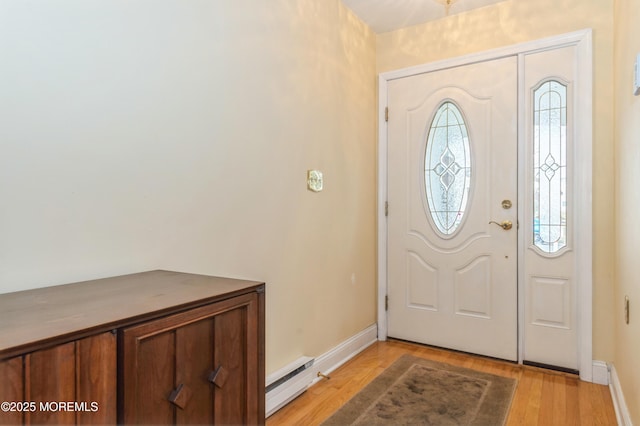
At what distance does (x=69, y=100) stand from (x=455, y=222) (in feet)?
8.09

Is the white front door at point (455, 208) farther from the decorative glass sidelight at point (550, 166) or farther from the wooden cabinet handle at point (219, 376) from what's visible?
the wooden cabinet handle at point (219, 376)

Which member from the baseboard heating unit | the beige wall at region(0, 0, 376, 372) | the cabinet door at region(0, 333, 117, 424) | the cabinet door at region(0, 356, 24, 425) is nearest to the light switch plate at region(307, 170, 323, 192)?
the beige wall at region(0, 0, 376, 372)

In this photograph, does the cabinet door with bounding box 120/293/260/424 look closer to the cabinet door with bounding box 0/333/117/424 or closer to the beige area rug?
the cabinet door with bounding box 0/333/117/424

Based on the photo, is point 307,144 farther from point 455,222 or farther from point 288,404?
point 288,404

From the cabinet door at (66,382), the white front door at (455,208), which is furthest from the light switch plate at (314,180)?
the cabinet door at (66,382)

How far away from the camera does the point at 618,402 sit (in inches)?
76.6

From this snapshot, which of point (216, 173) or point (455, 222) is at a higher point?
point (216, 173)

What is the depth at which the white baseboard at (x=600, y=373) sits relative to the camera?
2.29m

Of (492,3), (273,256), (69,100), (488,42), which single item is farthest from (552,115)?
(69,100)

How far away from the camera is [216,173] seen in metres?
1.70

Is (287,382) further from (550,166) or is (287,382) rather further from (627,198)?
(550,166)

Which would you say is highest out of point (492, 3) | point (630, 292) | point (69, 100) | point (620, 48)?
point (492, 3)

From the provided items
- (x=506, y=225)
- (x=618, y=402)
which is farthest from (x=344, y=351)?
(x=618, y=402)

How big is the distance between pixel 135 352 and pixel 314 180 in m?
1.68
